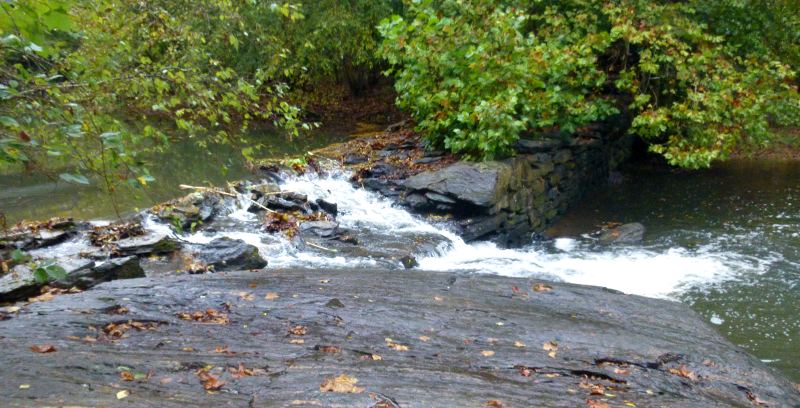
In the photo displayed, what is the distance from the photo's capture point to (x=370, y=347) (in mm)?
3750

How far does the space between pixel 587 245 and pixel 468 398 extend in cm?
750

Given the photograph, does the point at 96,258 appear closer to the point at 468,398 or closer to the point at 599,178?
the point at 468,398

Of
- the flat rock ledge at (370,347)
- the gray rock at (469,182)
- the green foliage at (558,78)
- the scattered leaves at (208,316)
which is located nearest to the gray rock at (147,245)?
the flat rock ledge at (370,347)

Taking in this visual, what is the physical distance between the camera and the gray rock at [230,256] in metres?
6.48

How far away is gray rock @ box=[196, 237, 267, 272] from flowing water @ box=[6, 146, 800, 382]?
0.61 metres

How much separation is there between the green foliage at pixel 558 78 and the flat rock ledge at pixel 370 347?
554cm

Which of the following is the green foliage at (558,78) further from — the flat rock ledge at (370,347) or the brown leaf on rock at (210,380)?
the brown leaf on rock at (210,380)

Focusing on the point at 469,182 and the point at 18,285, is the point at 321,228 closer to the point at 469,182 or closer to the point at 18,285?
the point at 469,182

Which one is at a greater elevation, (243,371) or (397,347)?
(243,371)

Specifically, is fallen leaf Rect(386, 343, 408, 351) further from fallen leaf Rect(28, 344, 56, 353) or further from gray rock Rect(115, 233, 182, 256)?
gray rock Rect(115, 233, 182, 256)

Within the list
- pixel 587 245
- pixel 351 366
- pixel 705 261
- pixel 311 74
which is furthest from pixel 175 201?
pixel 311 74

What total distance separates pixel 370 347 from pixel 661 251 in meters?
7.17

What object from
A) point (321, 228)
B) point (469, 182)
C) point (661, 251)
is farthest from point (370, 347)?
point (661, 251)

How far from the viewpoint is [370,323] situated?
4.25m
